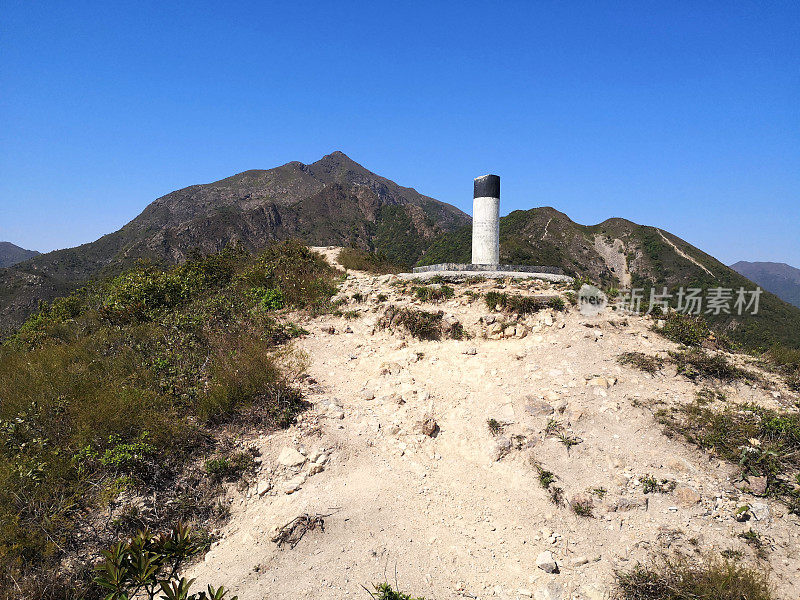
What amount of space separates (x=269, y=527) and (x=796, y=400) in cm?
810

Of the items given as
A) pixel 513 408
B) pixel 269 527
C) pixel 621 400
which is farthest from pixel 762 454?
pixel 269 527

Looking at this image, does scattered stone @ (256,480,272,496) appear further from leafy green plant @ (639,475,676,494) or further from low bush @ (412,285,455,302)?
low bush @ (412,285,455,302)

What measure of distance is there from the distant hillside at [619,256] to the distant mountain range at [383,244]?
0.19 meters

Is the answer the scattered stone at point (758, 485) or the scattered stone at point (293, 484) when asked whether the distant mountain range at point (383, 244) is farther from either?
the scattered stone at point (758, 485)

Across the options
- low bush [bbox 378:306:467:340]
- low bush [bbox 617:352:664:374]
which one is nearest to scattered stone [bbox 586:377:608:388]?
low bush [bbox 617:352:664:374]

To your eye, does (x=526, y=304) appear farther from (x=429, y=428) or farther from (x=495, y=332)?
(x=429, y=428)

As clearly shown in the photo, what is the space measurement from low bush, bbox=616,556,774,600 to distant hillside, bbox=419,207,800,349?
41.8 meters

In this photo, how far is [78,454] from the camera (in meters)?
4.43

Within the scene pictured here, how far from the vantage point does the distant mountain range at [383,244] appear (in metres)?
49.4

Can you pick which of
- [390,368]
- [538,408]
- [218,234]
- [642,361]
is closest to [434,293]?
[390,368]

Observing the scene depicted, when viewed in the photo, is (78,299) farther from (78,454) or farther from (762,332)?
(762,332)

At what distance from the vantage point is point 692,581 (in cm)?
340

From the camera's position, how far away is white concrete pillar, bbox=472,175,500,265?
12.6 m

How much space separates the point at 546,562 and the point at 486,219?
10.4 meters
